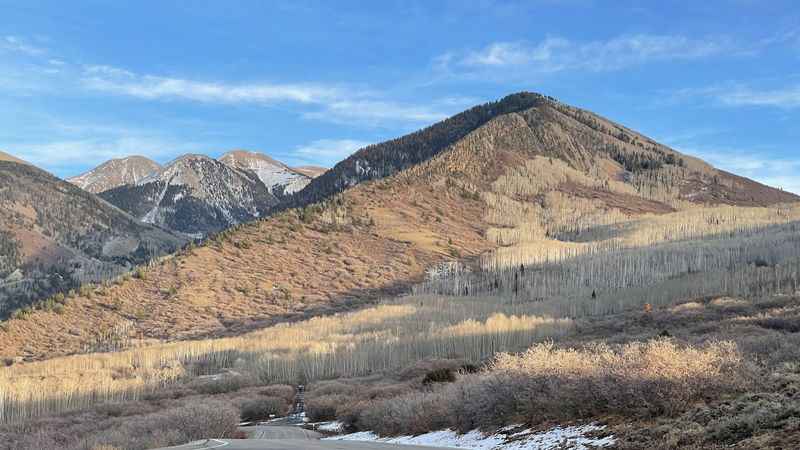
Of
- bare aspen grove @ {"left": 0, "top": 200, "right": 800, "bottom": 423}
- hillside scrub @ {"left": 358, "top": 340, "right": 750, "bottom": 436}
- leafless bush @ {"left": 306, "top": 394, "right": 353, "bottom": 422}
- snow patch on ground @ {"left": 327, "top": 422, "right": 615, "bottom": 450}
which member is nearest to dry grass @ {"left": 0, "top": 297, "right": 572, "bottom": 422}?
bare aspen grove @ {"left": 0, "top": 200, "right": 800, "bottom": 423}

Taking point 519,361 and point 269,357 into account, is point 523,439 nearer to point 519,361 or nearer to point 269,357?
point 519,361

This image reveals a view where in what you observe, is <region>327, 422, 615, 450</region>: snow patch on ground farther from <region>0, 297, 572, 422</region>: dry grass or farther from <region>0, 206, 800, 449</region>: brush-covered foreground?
<region>0, 297, 572, 422</region>: dry grass

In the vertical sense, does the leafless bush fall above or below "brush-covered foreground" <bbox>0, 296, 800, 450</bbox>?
below

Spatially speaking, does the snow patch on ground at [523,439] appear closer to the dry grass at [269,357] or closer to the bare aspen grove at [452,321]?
the bare aspen grove at [452,321]

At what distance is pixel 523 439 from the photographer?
21.5 m

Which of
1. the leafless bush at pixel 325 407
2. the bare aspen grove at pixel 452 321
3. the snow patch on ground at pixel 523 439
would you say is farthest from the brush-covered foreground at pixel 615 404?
the bare aspen grove at pixel 452 321

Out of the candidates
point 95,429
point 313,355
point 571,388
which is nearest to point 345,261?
point 313,355

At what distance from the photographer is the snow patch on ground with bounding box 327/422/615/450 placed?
19.2 metres

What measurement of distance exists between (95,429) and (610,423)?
117 feet

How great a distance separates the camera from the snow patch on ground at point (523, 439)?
755 inches

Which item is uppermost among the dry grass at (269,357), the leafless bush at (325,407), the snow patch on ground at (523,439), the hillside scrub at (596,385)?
the hillside scrub at (596,385)

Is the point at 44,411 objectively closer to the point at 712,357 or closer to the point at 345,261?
the point at 712,357

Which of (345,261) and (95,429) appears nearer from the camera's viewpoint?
(95,429)

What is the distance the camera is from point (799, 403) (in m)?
16.4
